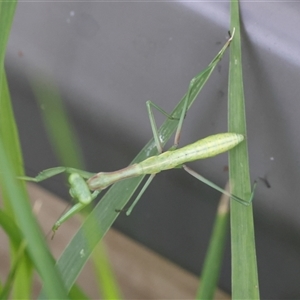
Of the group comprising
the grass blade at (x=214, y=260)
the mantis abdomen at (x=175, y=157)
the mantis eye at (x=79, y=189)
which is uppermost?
the mantis abdomen at (x=175, y=157)

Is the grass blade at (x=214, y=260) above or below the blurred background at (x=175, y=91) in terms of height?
below

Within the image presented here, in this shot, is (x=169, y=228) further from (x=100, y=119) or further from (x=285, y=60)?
(x=285, y=60)

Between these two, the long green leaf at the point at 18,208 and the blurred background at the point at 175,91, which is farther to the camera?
the blurred background at the point at 175,91

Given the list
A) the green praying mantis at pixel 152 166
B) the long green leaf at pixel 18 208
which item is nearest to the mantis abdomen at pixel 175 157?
the green praying mantis at pixel 152 166

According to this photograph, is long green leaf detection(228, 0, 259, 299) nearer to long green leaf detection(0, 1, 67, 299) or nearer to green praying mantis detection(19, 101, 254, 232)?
green praying mantis detection(19, 101, 254, 232)

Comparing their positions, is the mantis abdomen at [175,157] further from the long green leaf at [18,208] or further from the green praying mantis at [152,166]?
the long green leaf at [18,208]

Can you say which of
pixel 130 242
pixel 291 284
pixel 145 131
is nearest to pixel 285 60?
pixel 145 131

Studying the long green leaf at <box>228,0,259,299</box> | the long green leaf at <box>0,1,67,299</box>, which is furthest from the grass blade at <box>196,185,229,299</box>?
the long green leaf at <box>0,1,67,299</box>
